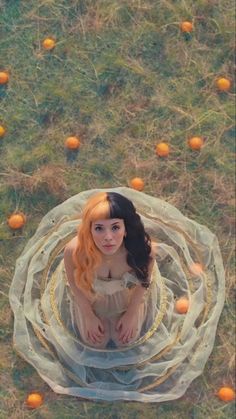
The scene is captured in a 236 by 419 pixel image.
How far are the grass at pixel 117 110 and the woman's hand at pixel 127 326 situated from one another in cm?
84

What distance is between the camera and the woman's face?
3.57 metres

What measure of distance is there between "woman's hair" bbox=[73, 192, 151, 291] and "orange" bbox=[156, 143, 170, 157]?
4.97ft

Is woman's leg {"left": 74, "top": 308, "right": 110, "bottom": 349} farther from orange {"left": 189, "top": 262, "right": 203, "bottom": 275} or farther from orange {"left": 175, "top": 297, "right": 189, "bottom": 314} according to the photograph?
orange {"left": 189, "top": 262, "right": 203, "bottom": 275}

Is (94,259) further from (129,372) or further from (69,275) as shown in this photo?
(129,372)

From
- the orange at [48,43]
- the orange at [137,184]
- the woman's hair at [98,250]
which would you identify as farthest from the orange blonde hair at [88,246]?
the orange at [48,43]

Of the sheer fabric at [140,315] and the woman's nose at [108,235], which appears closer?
the woman's nose at [108,235]

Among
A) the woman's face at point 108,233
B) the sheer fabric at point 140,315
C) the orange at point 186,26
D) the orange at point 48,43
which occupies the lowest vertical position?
the sheer fabric at point 140,315

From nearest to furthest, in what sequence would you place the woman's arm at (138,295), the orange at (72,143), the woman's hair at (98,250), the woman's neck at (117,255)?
the woman's hair at (98,250) → the woman's neck at (117,255) → the woman's arm at (138,295) → the orange at (72,143)

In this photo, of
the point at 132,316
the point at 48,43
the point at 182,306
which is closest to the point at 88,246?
the point at 132,316

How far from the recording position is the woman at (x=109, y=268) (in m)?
3.58

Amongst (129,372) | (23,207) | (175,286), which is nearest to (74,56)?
(23,207)

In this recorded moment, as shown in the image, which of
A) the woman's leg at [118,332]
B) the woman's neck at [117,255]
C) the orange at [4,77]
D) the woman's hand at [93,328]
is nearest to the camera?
the woman's neck at [117,255]

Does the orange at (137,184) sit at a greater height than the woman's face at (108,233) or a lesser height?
lesser

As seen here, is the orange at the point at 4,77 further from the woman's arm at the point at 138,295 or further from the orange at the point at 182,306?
the orange at the point at 182,306
